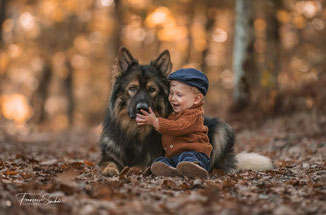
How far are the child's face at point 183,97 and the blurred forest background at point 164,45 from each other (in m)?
5.52

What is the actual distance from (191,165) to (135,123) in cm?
107

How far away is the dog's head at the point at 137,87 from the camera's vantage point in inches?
169

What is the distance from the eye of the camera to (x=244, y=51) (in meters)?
10.1

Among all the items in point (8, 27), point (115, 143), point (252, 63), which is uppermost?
point (8, 27)

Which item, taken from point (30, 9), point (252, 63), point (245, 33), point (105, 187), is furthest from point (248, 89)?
point (30, 9)

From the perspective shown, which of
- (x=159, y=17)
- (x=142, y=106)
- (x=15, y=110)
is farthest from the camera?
(x=15, y=110)

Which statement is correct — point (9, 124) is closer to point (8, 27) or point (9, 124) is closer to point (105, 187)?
point (8, 27)

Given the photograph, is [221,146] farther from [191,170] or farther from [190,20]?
[190,20]

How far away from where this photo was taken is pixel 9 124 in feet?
51.2

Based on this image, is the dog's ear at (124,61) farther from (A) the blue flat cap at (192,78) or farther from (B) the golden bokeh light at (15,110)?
(B) the golden bokeh light at (15,110)

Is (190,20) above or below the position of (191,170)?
above

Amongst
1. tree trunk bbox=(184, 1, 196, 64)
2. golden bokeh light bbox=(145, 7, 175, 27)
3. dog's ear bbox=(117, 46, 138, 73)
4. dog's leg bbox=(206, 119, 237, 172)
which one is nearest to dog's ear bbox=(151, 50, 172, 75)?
dog's ear bbox=(117, 46, 138, 73)

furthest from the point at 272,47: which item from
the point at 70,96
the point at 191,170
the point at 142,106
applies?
the point at 70,96

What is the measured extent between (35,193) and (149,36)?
792 inches
